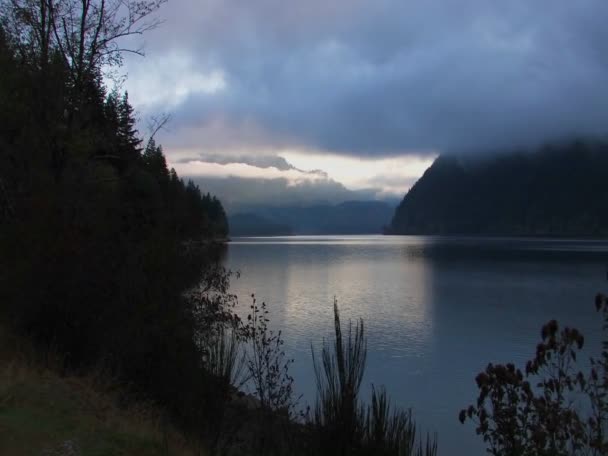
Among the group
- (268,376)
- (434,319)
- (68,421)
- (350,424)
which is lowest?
(434,319)

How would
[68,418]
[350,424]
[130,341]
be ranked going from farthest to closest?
[130,341]
[68,418]
[350,424]

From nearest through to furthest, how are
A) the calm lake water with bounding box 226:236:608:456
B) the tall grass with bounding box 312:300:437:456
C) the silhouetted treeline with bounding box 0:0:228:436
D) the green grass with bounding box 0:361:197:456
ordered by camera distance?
1. the green grass with bounding box 0:361:197:456
2. the tall grass with bounding box 312:300:437:456
3. the silhouetted treeline with bounding box 0:0:228:436
4. the calm lake water with bounding box 226:236:608:456

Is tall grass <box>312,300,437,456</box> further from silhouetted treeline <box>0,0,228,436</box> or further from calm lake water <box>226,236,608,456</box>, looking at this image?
calm lake water <box>226,236,608,456</box>

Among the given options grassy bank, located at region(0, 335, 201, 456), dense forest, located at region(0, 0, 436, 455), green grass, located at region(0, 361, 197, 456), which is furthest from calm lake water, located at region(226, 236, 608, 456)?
green grass, located at region(0, 361, 197, 456)

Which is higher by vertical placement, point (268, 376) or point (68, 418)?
point (68, 418)

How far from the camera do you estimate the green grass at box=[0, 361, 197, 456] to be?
6855 mm

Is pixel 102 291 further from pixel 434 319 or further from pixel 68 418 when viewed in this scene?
pixel 434 319

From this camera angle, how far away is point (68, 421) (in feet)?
25.2

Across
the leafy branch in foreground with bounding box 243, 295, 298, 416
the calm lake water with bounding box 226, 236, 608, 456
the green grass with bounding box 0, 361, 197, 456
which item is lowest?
the calm lake water with bounding box 226, 236, 608, 456

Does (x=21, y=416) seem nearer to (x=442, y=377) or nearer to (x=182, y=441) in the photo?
(x=182, y=441)

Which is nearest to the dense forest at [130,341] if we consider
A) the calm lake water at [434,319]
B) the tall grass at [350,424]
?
the tall grass at [350,424]

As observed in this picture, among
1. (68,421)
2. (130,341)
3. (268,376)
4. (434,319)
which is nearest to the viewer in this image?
(68,421)

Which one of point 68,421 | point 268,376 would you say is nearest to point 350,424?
point 68,421

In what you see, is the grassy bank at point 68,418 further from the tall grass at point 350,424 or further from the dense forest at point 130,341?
the tall grass at point 350,424
